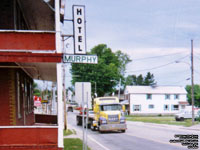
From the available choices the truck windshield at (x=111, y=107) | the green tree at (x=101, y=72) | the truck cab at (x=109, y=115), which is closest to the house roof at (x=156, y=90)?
the green tree at (x=101, y=72)

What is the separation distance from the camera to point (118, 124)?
1205 inches

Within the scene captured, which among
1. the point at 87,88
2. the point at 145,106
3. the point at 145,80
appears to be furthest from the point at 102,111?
the point at 145,80

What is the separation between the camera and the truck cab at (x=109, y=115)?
30406 mm

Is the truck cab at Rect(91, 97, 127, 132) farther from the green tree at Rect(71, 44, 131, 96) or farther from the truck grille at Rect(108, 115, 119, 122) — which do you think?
the green tree at Rect(71, 44, 131, 96)

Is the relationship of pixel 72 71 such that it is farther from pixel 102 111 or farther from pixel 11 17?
pixel 11 17

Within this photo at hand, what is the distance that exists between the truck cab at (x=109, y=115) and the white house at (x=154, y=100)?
52.1 m

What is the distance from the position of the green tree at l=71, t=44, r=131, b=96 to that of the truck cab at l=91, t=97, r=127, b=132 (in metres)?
41.0

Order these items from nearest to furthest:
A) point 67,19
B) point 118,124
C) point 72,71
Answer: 1. point 67,19
2. point 118,124
3. point 72,71

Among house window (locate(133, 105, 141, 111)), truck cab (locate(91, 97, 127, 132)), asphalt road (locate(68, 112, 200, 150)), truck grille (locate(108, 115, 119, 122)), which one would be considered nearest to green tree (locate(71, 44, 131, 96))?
house window (locate(133, 105, 141, 111))

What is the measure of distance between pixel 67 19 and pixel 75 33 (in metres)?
0.85

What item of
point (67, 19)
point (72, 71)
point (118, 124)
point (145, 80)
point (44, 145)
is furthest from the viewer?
point (145, 80)

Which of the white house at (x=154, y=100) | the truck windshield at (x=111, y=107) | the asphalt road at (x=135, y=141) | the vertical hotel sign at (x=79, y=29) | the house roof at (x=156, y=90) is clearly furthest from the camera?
the house roof at (x=156, y=90)

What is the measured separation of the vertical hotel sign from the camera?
13.8 metres

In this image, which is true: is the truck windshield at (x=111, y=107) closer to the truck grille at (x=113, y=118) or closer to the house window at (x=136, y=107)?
the truck grille at (x=113, y=118)
